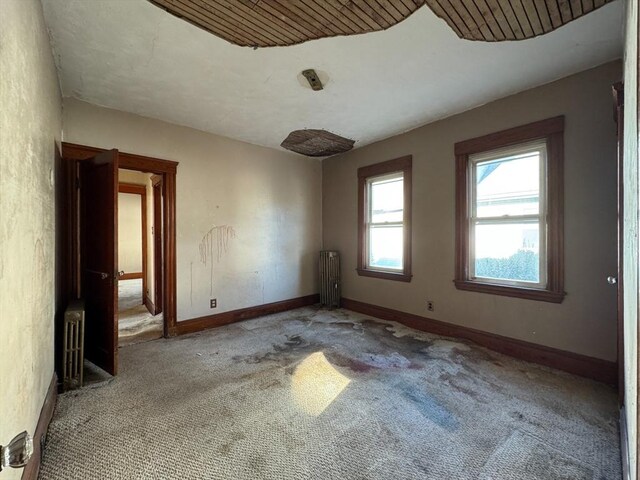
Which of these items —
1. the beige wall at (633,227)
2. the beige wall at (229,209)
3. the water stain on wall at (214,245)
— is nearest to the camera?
the beige wall at (633,227)

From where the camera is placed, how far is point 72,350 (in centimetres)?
229

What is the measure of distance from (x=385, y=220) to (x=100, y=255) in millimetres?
3384

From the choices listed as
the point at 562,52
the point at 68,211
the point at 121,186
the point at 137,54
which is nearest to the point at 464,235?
the point at 562,52

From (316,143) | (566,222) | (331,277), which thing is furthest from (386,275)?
(316,143)

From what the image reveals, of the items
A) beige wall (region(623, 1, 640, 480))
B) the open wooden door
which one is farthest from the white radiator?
beige wall (region(623, 1, 640, 480))

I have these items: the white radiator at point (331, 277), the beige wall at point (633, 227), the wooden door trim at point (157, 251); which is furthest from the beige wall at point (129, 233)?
the beige wall at point (633, 227)

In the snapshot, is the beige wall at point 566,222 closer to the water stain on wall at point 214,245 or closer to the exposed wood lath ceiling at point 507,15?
the exposed wood lath ceiling at point 507,15

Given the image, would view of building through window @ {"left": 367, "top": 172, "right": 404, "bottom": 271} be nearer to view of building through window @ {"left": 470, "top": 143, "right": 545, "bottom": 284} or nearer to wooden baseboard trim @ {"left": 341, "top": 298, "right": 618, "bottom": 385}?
wooden baseboard trim @ {"left": 341, "top": 298, "right": 618, "bottom": 385}

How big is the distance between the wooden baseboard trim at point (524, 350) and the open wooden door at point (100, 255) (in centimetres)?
322

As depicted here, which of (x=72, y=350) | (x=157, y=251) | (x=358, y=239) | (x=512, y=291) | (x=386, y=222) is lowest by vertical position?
(x=72, y=350)

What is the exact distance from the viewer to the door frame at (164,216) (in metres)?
2.78

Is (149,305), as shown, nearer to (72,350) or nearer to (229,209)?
(229,209)

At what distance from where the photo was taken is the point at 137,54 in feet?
7.16

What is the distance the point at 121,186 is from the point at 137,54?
175 inches
